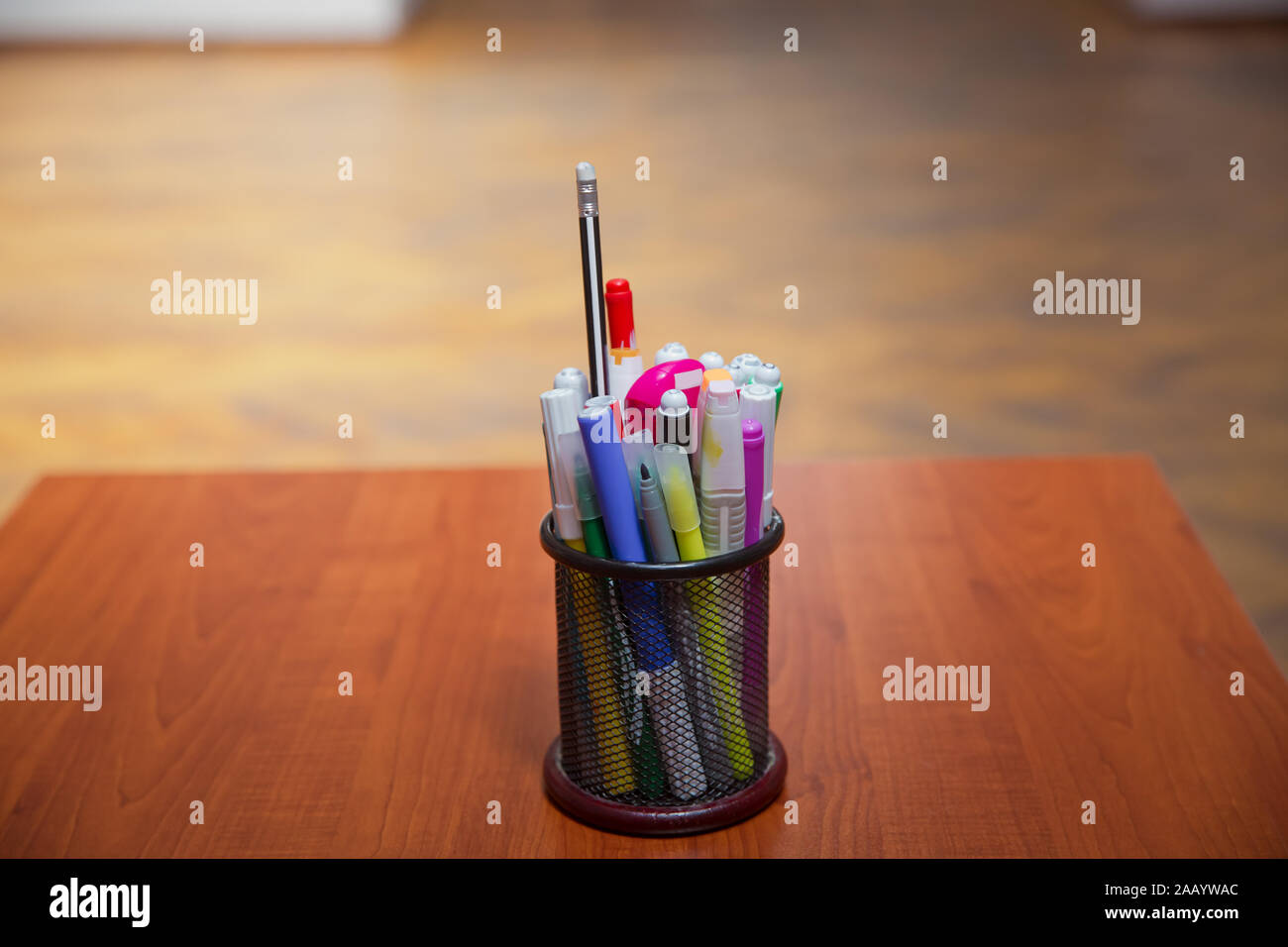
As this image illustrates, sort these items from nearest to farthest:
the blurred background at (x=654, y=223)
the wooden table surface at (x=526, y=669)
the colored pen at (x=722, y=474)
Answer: the colored pen at (x=722, y=474) → the wooden table surface at (x=526, y=669) → the blurred background at (x=654, y=223)

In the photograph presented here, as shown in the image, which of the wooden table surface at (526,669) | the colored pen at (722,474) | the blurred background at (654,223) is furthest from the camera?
the blurred background at (654,223)

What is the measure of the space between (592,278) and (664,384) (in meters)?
0.08

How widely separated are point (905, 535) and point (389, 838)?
0.60m

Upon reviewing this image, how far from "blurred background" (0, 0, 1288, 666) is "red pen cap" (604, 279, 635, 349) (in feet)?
5.09

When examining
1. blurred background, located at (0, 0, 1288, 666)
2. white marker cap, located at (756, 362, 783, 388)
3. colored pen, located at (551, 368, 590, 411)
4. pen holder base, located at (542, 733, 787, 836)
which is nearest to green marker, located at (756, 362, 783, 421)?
white marker cap, located at (756, 362, 783, 388)

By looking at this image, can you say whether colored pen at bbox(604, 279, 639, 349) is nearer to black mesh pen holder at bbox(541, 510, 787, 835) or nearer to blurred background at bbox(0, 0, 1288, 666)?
black mesh pen holder at bbox(541, 510, 787, 835)

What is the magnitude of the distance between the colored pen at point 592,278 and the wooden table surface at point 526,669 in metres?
0.29

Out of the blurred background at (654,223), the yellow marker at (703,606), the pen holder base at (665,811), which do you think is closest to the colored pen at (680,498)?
the yellow marker at (703,606)

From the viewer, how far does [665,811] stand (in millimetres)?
901

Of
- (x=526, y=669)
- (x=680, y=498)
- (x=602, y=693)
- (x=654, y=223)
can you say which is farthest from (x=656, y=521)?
(x=654, y=223)

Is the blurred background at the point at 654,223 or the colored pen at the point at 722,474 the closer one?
the colored pen at the point at 722,474

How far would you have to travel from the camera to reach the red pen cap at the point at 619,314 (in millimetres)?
882

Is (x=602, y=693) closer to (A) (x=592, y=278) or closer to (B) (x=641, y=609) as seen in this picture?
(B) (x=641, y=609)

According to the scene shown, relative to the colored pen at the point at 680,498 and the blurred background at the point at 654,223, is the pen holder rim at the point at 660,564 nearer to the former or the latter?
the colored pen at the point at 680,498
